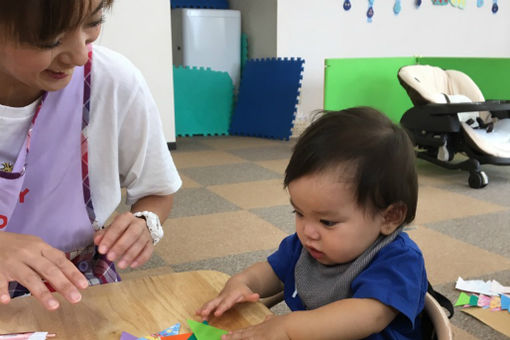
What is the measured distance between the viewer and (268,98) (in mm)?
4746

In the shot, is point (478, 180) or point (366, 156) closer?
point (366, 156)

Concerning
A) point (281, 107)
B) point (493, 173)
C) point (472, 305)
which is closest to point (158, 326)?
point (472, 305)

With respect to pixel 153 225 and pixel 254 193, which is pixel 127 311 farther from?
pixel 254 193

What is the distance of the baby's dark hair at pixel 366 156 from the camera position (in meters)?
0.80

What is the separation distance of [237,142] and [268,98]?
19.4 inches

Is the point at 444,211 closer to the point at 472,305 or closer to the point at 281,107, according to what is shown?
the point at 472,305

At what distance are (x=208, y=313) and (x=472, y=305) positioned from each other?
52.8 inches

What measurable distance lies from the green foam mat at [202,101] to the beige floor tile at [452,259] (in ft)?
9.22

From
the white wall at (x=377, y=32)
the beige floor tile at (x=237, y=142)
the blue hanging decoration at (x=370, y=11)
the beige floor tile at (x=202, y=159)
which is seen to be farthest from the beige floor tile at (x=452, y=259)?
the blue hanging decoration at (x=370, y=11)

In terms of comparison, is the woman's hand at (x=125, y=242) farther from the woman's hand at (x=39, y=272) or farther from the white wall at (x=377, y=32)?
the white wall at (x=377, y=32)

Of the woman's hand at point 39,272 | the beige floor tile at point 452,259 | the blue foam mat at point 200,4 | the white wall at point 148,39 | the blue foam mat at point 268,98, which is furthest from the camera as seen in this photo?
the blue foam mat at point 200,4

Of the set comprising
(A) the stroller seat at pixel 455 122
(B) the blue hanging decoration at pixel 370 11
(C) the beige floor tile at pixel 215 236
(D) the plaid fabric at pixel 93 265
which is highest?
(B) the blue hanging decoration at pixel 370 11

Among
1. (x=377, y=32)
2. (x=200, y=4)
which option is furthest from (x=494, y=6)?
(x=200, y=4)

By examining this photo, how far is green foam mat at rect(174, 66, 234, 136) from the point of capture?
15.5 ft
